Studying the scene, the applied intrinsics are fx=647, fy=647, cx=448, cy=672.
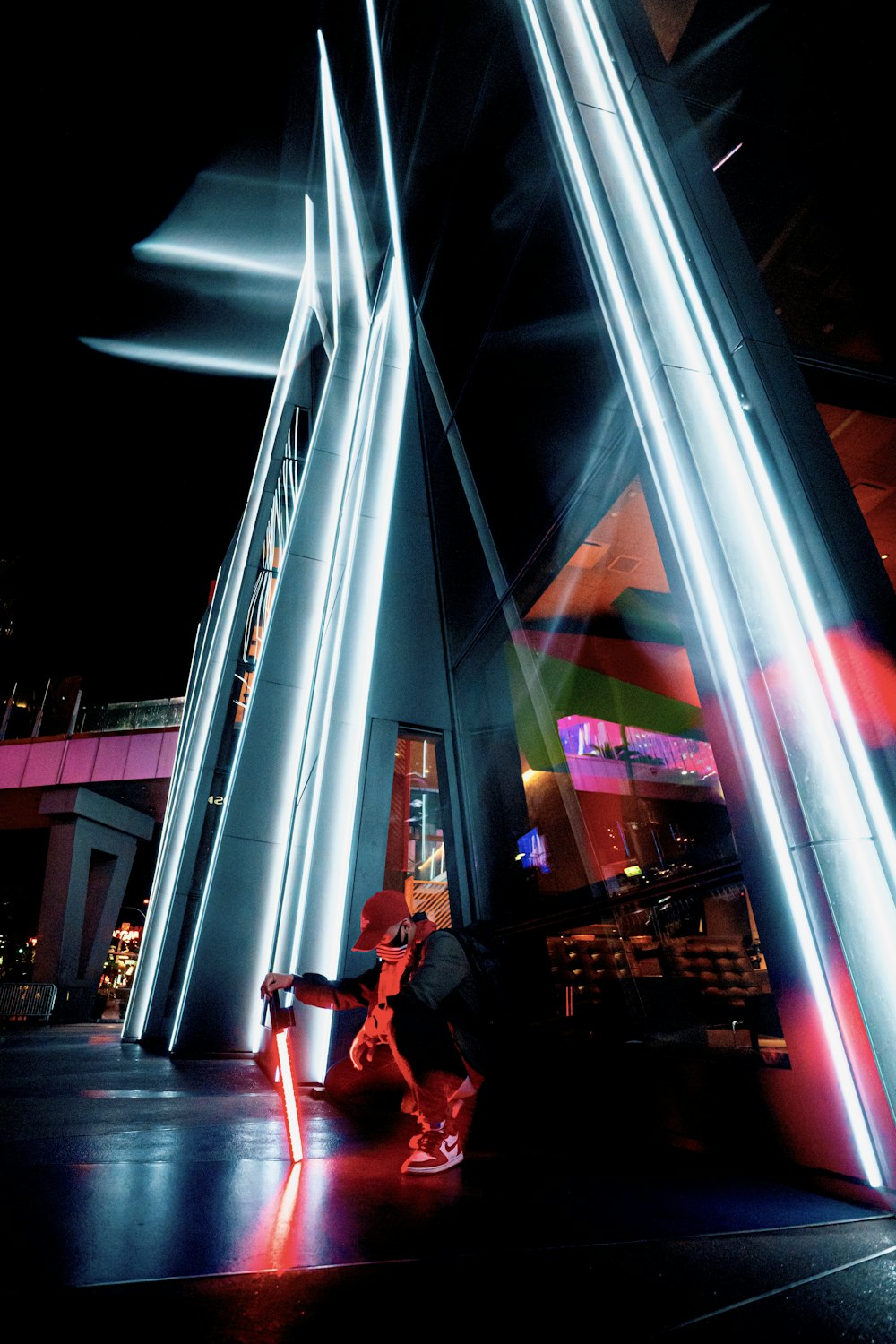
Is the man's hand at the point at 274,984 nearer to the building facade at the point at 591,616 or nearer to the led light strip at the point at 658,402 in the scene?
the building facade at the point at 591,616

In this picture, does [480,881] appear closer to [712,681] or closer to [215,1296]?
[712,681]

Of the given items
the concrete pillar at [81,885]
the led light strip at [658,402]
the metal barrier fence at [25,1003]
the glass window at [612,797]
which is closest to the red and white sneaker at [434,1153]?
the glass window at [612,797]

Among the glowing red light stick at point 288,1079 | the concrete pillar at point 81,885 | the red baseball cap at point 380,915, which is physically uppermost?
the concrete pillar at point 81,885

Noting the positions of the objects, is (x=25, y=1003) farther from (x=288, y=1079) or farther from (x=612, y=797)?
(x=288, y=1079)

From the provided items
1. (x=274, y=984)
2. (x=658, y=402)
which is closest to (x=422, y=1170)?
(x=274, y=984)

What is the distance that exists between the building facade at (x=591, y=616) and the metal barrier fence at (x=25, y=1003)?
982 cm

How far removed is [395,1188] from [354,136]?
16.3 metres

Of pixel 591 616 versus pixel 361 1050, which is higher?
pixel 591 616

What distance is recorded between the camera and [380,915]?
2980mm

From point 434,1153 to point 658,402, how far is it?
11.1 ft

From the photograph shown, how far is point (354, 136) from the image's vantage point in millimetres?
12766

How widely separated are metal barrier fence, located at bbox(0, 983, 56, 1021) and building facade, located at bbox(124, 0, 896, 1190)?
982cm

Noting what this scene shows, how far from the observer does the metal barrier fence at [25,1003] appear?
57.7ft

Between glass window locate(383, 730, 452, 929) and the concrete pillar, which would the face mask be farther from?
the concrete pillar
